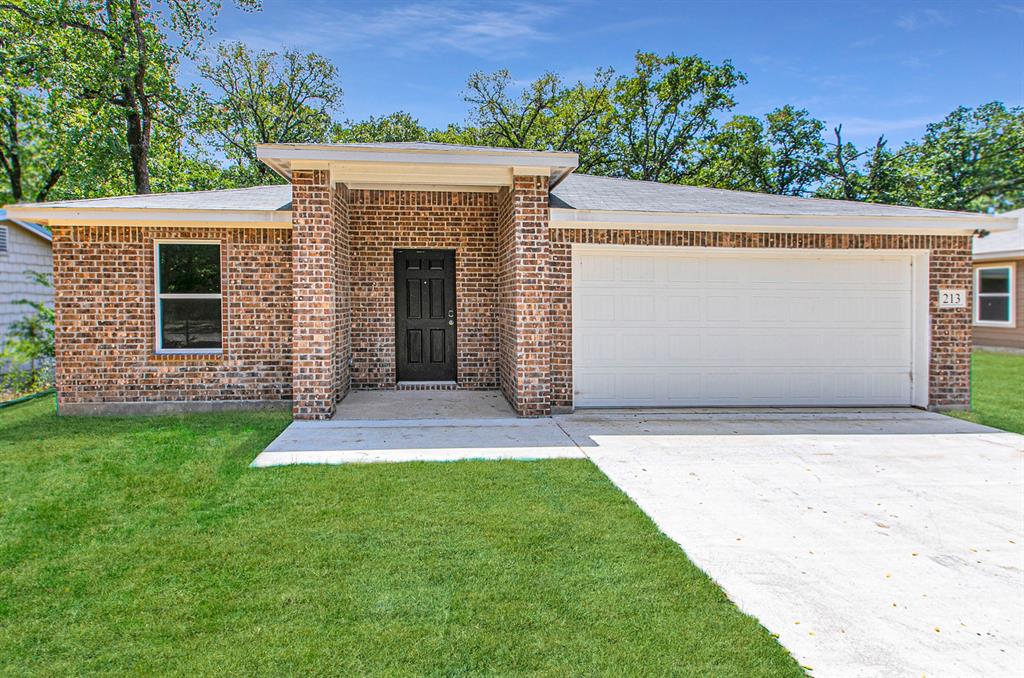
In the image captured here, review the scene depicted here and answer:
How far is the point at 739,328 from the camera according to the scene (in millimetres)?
9594

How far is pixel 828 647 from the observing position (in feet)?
10.7

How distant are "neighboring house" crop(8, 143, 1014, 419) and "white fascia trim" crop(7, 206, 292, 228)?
1.0 inches

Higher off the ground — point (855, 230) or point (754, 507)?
point (855, 230)

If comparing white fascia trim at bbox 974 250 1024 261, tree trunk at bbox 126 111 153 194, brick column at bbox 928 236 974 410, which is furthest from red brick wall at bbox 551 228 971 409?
tree trunk at bbox 126 111 153 194

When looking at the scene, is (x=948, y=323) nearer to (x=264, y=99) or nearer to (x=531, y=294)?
(x=531, y=294)


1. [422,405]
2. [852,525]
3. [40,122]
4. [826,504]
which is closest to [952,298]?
[826,504]

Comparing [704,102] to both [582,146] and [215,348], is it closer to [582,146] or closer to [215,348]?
[582,146]

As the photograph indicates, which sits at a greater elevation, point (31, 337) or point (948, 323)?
point (948, 323)

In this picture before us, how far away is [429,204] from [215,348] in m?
3.73

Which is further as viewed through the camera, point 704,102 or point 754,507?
point 704,102

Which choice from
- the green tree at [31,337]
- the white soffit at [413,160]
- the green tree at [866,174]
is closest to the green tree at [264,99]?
the green tree at [31,337]

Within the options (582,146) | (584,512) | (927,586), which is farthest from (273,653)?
(582,146)

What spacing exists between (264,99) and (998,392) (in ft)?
88.6

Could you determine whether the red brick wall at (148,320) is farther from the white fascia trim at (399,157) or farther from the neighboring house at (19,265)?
the neighboring house at (19,265)
